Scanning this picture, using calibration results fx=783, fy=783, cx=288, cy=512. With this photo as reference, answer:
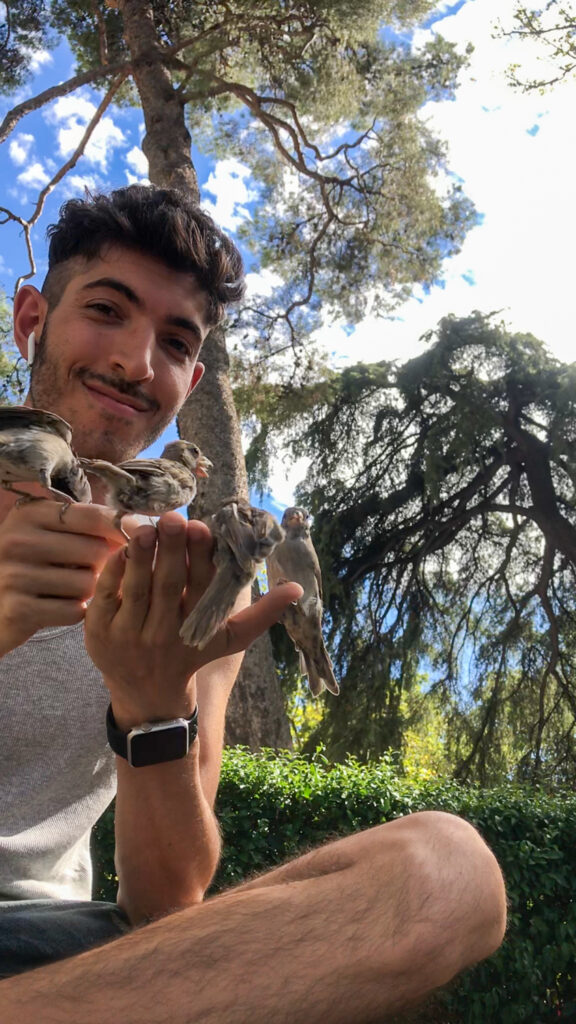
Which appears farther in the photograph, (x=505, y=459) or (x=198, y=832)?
(x=505, y=459)

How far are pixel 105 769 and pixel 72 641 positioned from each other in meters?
0.41

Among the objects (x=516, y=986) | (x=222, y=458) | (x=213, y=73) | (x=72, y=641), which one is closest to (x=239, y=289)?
(x=72, y=641)

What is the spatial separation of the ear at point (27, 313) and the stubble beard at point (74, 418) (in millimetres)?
196

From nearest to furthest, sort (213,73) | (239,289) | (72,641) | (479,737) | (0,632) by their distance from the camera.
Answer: (0,632) → (72,641) → (239,289) → (213,73) → (479,737)

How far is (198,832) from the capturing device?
6.83 ft

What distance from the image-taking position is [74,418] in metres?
2.34

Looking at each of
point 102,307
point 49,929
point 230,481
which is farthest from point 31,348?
point 230,481

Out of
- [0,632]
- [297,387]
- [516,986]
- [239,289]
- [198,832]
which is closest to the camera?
[0,632]

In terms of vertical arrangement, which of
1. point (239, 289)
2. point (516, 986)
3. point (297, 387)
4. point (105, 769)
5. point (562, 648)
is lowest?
point (516, 986)

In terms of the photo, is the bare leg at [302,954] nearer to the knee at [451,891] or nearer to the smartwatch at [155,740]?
the knee at [451,891]

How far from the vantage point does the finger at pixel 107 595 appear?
159 centimetres

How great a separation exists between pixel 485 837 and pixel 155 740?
4.55 meters

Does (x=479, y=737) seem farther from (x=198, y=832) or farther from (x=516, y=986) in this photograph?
(x=198, y=832)

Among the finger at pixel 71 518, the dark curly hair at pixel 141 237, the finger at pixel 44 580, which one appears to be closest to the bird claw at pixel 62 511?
the finger at pixel 71 518
